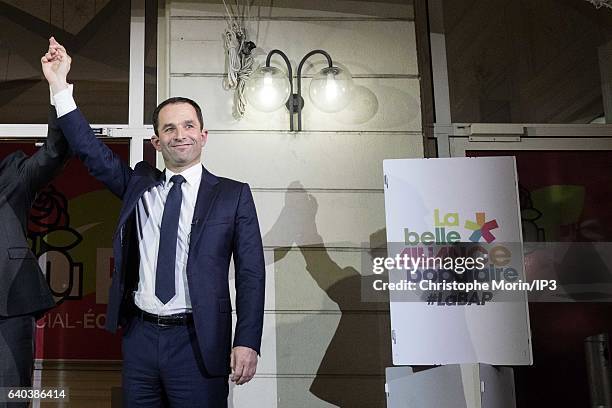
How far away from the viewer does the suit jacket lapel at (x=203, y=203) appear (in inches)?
82.9

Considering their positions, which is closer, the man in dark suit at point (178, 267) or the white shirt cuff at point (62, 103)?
the man in dark suit at point (178, 267)

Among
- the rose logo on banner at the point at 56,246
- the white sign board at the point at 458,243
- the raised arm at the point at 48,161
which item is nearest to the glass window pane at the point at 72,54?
the rose logo on banner at the point at 56,246

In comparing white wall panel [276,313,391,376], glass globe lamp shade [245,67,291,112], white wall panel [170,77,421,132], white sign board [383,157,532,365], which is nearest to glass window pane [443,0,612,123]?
white wall panel [170,77,421,132]

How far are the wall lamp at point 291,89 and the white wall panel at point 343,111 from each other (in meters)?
0.03

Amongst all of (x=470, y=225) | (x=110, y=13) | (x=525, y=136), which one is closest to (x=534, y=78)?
(x=525, y=136)

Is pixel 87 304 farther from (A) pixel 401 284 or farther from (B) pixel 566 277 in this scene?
(B) pixel 566 277

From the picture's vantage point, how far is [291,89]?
3.17m

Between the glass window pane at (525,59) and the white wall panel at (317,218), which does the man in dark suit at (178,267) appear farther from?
the glass window pane at (525,59)

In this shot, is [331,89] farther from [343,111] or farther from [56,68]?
[56,68]

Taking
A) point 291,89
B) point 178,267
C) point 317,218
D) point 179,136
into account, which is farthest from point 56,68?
point 317,218

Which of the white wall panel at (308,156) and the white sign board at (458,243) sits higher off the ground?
the white wall panel at (308,156)

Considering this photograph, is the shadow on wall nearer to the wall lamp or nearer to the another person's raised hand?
the wall lamp

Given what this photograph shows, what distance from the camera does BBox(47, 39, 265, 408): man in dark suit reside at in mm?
1988

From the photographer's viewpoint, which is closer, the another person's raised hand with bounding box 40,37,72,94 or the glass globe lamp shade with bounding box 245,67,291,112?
the another person's raised hand with bounding box 40,37,72,94
